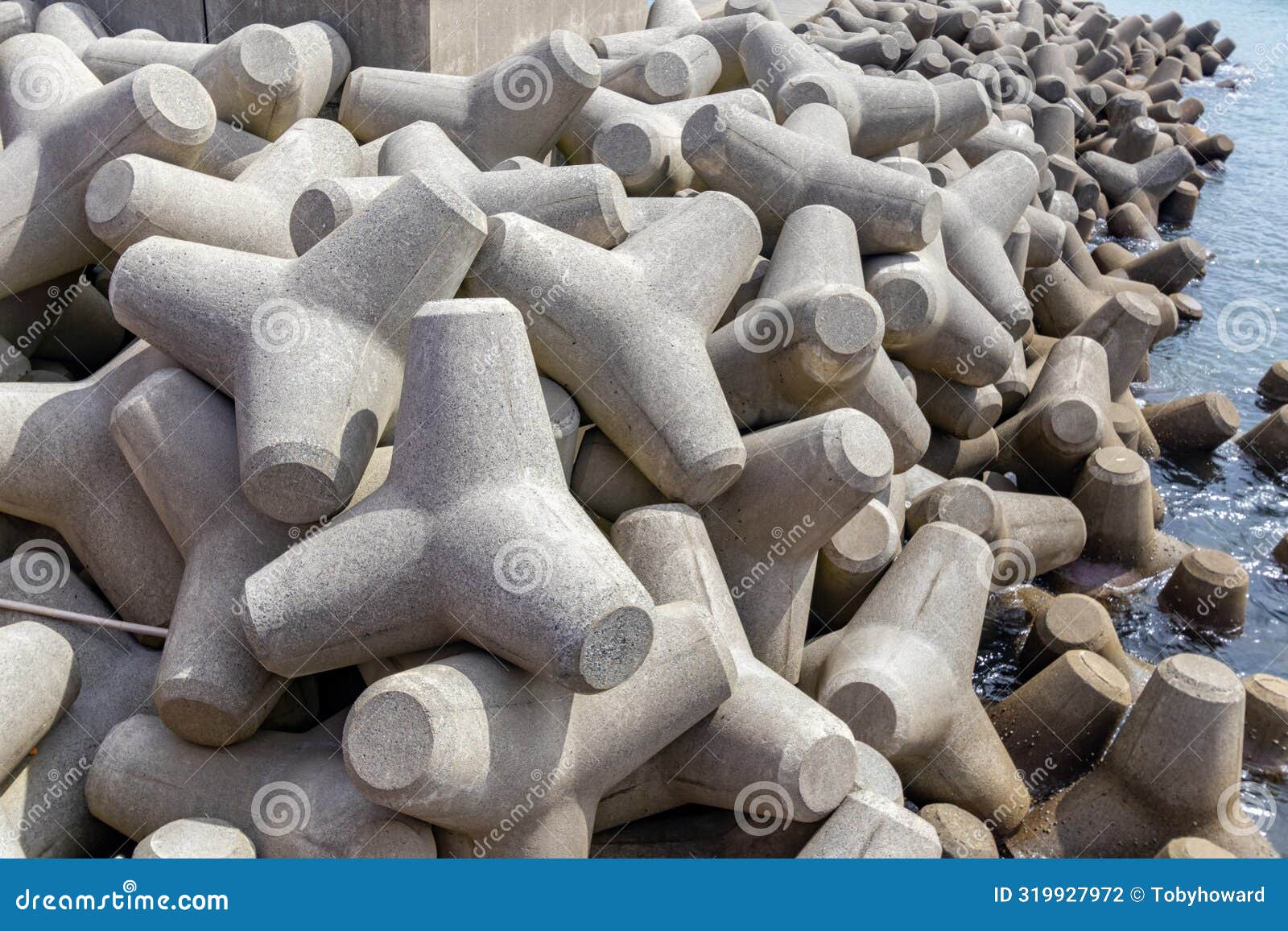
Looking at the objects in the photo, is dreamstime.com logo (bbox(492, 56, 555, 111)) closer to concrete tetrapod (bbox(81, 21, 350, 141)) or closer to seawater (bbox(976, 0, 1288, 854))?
concrete tetrapod (bbox(81, 21, 350, 141))

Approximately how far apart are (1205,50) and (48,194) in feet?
56.9

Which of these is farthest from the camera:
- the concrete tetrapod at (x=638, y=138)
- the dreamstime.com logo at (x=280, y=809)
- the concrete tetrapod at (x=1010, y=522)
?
the concrete tetrapod at (x=638, y=138)

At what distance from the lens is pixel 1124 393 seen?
626 cm

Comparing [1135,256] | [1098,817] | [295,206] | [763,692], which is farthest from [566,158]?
[1135,256]

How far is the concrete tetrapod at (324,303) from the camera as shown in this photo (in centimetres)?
312

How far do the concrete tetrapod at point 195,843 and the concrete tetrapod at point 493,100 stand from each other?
3.13 m

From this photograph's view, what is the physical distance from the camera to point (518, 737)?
268cm

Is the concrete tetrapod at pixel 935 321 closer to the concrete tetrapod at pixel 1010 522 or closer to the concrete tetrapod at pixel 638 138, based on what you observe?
the concrete tetrapod at pixel 1010 522

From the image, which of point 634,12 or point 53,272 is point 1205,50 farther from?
point 53,272

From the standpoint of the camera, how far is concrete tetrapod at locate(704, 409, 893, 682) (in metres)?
3.44

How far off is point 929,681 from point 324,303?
2143mm
